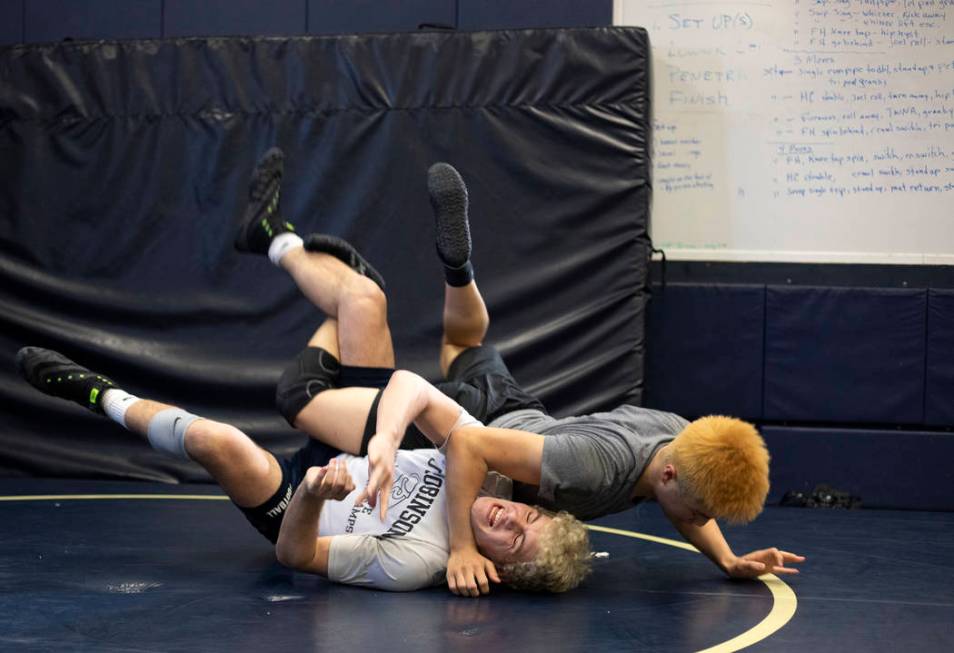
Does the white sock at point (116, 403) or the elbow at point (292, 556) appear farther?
the white sock at point (116, 403)

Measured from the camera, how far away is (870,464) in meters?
5.61

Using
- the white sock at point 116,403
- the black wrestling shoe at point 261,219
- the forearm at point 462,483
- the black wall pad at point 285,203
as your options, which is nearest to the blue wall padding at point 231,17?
the black wall pad at point 285,203

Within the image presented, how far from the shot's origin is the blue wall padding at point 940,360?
557 centimetres

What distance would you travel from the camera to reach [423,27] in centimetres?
595

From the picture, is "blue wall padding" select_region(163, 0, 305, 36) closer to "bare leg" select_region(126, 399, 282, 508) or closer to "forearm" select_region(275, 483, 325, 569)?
"bare leg" select_region(126, 399, 282, 508)

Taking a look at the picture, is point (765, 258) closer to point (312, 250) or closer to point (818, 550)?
point (818, 550)

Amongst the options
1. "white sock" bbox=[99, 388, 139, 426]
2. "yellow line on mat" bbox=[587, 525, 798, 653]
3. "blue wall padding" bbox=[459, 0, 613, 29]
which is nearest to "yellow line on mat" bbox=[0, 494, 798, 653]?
"yellow line on mat" bbox=[587, 525, 798, 653]

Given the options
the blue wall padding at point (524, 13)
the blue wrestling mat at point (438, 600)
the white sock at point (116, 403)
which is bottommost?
the blue wrestling mat at point (438, 600)

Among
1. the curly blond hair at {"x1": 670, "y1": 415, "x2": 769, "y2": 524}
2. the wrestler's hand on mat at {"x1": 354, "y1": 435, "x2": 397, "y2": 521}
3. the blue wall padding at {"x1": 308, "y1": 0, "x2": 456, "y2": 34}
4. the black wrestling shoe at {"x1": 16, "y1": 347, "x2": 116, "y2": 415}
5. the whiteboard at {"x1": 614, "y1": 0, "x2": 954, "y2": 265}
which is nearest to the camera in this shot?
the wrestler's hand on mat at {"x1": 354, "y1": 435, "x2": 397, "y2": 521}

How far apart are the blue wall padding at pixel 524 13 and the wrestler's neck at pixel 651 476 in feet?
10.4

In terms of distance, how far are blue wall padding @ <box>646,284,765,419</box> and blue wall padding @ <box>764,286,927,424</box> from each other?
2.9 inches

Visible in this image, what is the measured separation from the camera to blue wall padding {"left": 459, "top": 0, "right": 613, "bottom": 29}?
5.95m

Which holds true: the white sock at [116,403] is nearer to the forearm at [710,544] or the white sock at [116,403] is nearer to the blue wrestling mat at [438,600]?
the blue wrestling mat at [438,600]

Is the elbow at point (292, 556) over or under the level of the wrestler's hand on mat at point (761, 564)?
over
